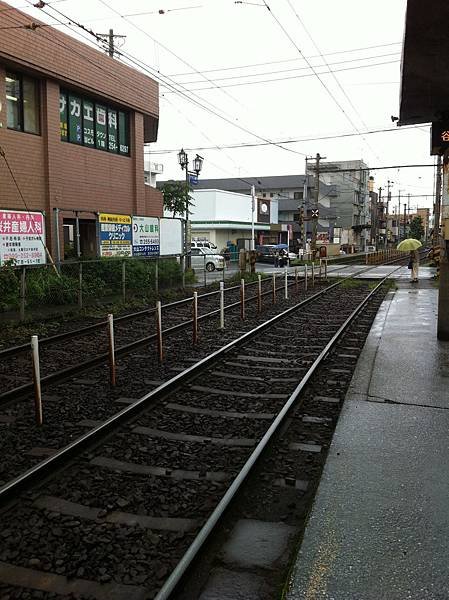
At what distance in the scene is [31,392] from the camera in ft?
23.5

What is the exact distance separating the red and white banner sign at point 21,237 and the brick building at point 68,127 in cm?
76

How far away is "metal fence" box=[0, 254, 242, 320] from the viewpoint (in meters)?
13.5

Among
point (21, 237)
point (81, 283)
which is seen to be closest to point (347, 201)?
point (81, 283)

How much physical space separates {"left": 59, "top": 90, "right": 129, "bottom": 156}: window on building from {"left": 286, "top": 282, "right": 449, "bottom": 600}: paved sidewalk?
53.0ft

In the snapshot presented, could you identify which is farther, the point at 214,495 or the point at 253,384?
the point at 253,384

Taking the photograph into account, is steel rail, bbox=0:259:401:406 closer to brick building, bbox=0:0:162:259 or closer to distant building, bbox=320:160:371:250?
brick building, bbox=0:0:162:259

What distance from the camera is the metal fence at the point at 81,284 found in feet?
44.4

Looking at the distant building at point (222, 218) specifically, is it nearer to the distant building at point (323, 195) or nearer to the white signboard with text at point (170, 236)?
the distant building at point (323, 195)

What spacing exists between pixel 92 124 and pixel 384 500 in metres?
20.2

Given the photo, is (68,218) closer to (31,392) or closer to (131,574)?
(31,392)

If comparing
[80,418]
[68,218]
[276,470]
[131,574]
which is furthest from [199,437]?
[68,218]

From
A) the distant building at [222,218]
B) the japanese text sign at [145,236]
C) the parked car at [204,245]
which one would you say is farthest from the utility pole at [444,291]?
the distant building at [222,218]

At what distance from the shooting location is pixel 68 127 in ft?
65.9

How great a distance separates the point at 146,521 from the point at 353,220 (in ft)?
280
